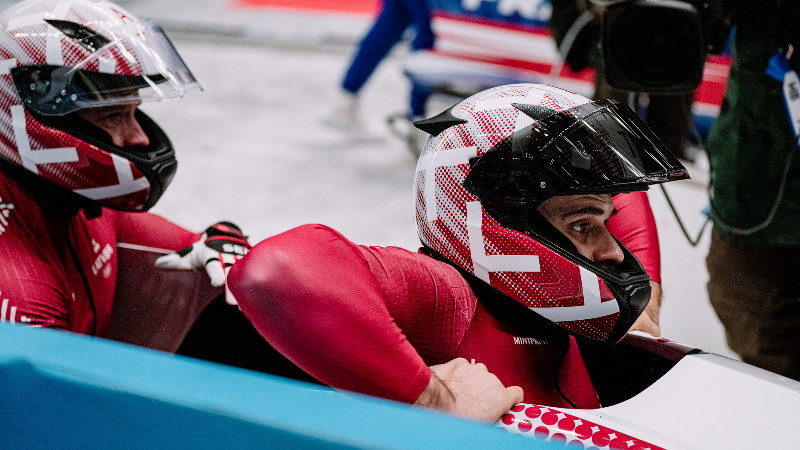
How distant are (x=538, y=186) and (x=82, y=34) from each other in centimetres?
100

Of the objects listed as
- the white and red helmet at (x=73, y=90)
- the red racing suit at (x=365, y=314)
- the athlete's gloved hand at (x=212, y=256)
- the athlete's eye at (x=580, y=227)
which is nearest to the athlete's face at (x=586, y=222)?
the athlete's eye at (x=580, y=227)

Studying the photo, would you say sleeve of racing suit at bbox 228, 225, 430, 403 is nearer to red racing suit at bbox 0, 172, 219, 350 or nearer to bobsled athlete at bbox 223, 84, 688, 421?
bobsled athlete at bbox 223, 84, 688, 421

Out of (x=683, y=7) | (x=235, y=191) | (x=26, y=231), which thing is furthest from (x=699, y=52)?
(x=235, y=191)

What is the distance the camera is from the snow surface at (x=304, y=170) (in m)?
2.81

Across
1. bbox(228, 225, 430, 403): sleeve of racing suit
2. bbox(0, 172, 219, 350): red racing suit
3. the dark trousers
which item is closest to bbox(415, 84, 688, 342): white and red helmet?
bbox(228, 225, 430, 403): sleeve of racing suit

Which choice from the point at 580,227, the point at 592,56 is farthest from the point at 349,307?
the point at 592,56

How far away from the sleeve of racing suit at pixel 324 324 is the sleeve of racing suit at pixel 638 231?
0.77 metres

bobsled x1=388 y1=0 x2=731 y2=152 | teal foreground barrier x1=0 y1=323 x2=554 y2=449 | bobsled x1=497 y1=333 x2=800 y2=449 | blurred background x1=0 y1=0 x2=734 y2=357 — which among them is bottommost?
blurred background x1=0 y1=0 x2=734 y2=357

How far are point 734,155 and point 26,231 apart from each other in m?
1.68

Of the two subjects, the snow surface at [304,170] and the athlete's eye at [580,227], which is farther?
the snow surface at [304,170]

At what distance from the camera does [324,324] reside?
1.07 metres

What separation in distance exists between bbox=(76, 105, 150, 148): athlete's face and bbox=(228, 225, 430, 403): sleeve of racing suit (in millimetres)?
726

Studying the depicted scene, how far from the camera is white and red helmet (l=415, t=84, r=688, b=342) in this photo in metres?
1.21

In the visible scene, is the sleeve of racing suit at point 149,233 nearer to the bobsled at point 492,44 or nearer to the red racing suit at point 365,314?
the red racing suit at point 365,314
